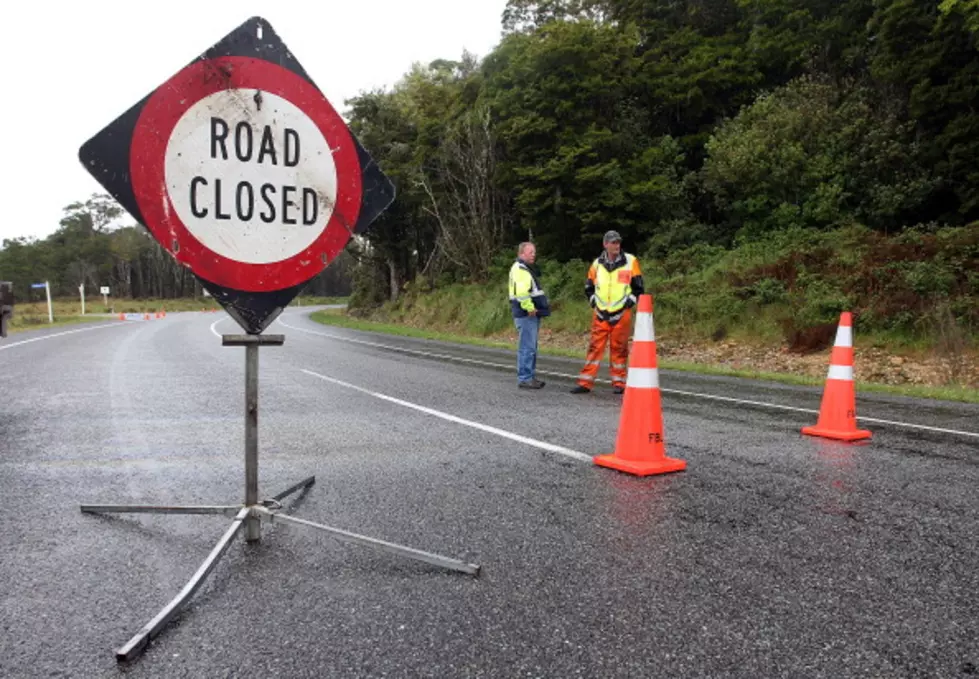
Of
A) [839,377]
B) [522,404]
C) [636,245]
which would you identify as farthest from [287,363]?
[636,245]

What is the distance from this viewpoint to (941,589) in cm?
254

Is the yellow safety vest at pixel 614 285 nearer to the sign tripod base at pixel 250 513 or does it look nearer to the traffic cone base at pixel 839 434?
the traffic cone base at pixel 839 434

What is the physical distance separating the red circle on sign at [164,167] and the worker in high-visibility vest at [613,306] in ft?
19.4

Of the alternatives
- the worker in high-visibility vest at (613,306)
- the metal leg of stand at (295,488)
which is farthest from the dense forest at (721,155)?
the metal leg of stand at (295,488)

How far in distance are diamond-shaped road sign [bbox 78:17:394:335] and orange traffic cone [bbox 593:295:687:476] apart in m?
2.35

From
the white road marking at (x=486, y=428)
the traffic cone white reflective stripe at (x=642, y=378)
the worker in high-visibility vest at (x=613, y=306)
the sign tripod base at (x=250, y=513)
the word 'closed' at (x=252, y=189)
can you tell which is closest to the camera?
the sign tripod base at (x=250, y=513)

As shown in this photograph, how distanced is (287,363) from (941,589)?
36.3 ft

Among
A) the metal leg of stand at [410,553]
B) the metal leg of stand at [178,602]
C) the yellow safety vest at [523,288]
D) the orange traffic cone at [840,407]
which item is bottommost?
the metal leg of stand at [178,602]

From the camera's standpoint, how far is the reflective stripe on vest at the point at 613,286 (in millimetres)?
8727

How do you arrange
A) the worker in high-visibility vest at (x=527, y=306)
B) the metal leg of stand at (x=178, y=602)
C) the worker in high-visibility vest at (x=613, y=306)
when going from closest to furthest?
the metal leg of stand at (x=178, y=602) < the worker in high-visibility vest at (x=613, y=306) < the worker in high-visibility vest at (x=527, y=306)

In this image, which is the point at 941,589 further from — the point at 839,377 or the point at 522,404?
the point at 522,404

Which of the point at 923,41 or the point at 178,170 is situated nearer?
the point at 178,170

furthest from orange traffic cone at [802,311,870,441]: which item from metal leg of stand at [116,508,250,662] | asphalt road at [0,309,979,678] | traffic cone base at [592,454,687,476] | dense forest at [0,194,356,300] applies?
dense forest at [0,194,356,300]

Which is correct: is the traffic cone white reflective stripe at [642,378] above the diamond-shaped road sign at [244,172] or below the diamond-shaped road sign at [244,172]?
below
